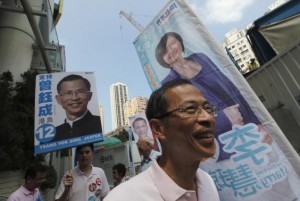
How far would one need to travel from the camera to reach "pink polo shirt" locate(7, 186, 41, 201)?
3152mm

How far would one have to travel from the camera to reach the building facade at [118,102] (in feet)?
207

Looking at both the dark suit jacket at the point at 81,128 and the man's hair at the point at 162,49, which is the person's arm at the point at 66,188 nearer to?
the dark suit jacket at the point at 81,128

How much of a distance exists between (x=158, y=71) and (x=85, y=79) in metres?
2.30

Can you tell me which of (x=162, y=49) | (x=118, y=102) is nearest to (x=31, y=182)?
(x=162, y=49)

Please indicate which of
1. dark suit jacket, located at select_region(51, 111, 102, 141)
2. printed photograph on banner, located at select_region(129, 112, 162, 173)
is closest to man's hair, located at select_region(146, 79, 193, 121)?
dark suit jacket, located at select_region(51, 111, 102, 141)

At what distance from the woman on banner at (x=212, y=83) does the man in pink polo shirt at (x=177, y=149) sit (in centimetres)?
80

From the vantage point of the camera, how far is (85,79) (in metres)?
4.54

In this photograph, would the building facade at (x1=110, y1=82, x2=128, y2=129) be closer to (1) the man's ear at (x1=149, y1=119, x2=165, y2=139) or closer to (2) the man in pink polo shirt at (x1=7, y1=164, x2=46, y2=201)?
(2) the man in pink polo shirt at (x1=7, y1=164, x2=46, y2=201)

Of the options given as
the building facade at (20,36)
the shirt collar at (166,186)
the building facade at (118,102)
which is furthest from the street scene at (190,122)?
the building facade at (118,102)

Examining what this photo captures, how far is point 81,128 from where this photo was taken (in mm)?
3941

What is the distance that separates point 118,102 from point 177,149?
63101 millimetres

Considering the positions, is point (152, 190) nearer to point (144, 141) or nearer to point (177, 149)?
point (177, 149)

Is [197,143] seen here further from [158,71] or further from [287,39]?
[287,39]

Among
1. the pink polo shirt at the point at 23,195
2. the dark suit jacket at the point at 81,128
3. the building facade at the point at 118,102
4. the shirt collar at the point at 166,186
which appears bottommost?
the shirt collar at the point at 166,186
